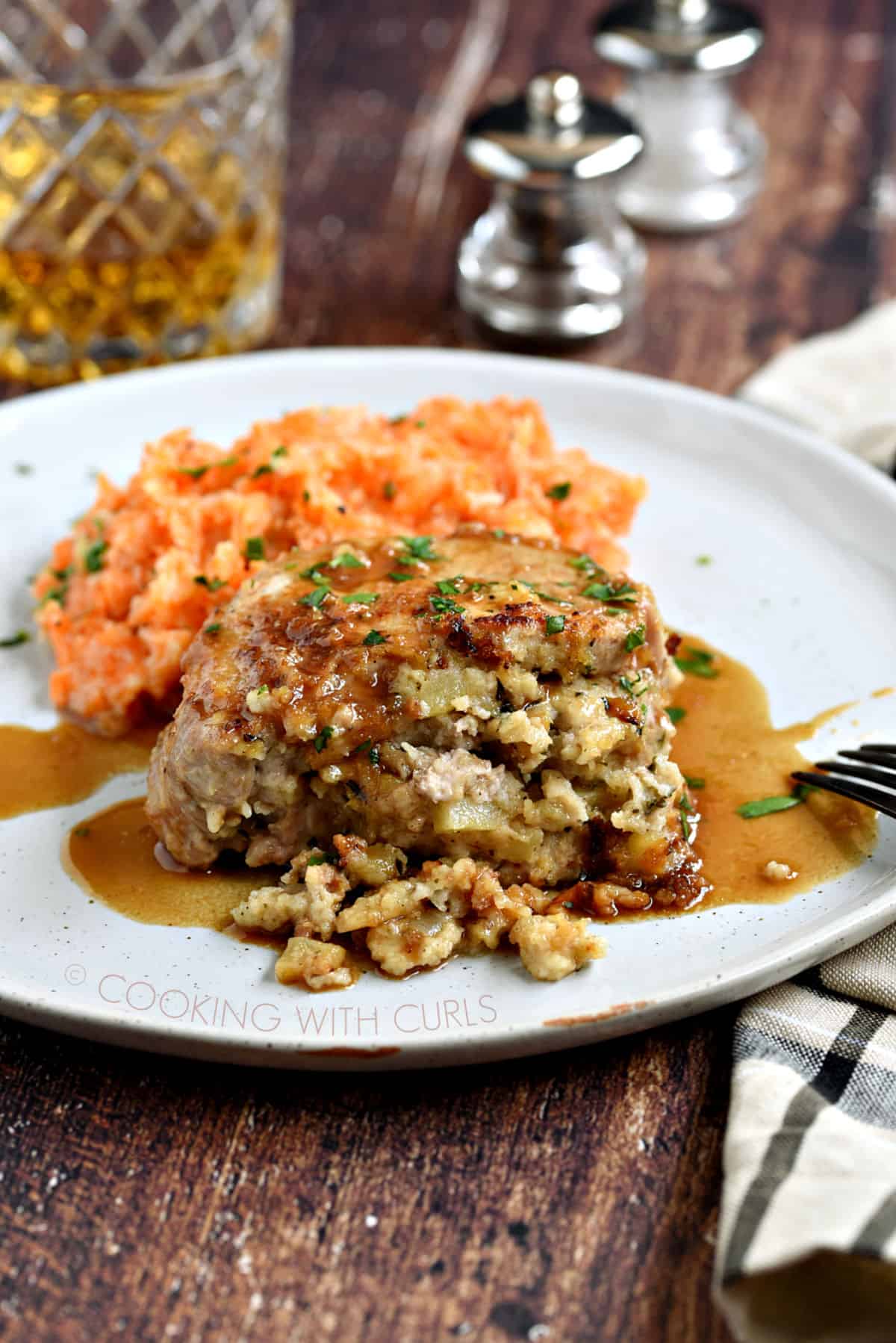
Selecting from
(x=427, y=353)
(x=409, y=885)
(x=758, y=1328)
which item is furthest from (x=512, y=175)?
(x=758, y=1328)

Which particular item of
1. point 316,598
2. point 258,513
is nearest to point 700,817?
point 316,598


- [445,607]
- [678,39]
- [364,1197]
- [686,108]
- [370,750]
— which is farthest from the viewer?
[686,108]

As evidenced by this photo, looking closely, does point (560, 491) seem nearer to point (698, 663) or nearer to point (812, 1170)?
point (698, 663)

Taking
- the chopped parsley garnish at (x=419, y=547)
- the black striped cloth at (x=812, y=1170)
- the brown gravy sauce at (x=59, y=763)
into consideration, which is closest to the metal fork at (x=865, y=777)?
the black striped cloth at (x=812, y=1170)

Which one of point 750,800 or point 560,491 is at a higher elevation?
point 560,491

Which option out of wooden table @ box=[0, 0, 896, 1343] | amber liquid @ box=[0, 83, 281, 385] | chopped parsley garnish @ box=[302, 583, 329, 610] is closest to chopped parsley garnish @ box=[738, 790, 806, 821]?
wooden table @ box=[0, 0, 896, 1343]

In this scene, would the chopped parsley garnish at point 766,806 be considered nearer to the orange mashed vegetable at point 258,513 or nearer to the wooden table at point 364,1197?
the wooden table at point 364,1197

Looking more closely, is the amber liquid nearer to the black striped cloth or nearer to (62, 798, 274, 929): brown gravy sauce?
(62, 798, 274, 929): brown gravy sauce
